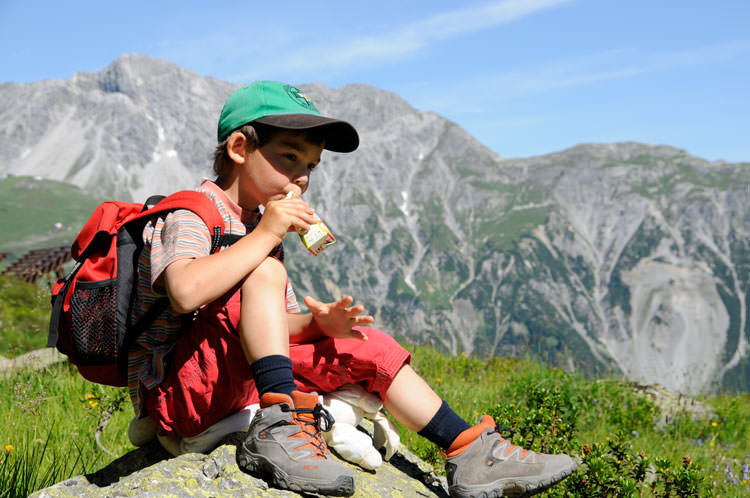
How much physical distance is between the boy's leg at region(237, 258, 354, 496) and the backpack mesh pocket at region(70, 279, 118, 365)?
634 millimetres

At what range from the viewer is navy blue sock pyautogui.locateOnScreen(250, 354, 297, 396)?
2.94 meters

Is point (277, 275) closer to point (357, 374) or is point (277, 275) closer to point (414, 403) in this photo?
point (357, 374)

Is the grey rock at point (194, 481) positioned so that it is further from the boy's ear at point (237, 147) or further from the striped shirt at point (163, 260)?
the boy's ear at point (237, 147)

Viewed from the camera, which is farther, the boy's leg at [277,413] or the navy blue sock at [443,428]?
the navy blue sock at [443,428]

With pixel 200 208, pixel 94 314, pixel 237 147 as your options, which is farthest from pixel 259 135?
pixel 94 314

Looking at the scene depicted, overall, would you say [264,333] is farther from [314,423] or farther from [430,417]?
[430,417]

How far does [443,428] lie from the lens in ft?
11.1

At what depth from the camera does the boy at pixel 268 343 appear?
2.84 meters

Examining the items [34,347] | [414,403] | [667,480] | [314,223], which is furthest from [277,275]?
[34,347]

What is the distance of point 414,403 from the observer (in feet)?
11.2

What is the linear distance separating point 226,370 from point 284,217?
0.83m

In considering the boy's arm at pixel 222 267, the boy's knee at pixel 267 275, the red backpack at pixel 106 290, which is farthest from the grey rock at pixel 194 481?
the boy's knee at pixel 267 275

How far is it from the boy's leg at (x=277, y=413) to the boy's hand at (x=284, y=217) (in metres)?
0.18

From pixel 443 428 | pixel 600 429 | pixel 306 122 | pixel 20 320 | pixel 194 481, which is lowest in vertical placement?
pixel 20 320
